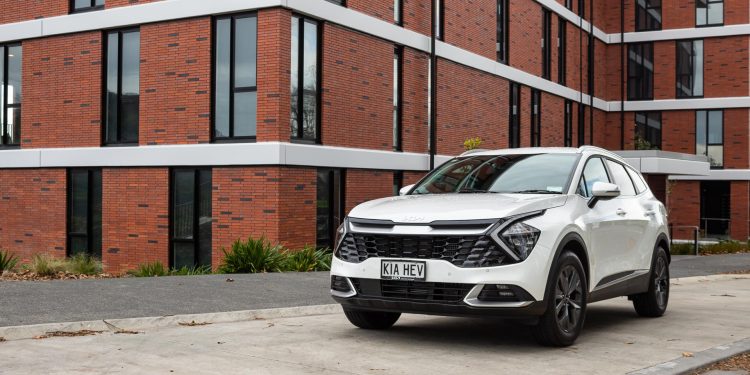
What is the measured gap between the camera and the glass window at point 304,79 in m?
18.2

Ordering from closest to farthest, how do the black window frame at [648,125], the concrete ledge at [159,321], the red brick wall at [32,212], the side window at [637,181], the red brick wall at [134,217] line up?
the concrete ledge at [159,321] < the side window at [637,181] < the red brick wall at [134,217] < the red brick wall at [32,212] < the black window frame at [648,125]

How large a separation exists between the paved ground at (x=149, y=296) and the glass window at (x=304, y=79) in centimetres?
565

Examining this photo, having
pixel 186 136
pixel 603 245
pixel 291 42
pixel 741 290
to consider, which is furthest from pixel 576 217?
pixel 186 136

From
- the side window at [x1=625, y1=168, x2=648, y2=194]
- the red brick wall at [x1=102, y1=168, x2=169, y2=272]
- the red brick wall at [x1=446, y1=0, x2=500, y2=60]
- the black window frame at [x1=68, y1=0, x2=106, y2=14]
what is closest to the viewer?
the side window at [x1=625, y1=168, x2=648, y2=194]

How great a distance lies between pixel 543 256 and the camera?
693 centimetres

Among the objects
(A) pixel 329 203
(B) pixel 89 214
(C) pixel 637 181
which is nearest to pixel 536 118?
(A) pixel 329 203

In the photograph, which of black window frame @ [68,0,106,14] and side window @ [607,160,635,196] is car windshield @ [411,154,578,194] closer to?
side window @ [607,160,635,196]

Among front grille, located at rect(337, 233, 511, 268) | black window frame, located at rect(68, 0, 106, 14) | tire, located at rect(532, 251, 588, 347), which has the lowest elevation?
tire, located at rect(532, 251, 588, 347)

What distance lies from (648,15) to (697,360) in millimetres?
36127

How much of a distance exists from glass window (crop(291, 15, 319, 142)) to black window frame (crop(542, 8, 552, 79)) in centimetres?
1458

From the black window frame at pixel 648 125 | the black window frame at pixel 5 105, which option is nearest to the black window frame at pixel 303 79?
the black window frame at pixel 5 105

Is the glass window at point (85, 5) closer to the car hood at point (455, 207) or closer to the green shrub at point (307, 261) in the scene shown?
the green shrub at point (307, 261)

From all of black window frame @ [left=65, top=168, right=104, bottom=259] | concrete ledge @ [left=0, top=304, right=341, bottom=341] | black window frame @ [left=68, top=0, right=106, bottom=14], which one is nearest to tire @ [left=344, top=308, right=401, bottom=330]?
concrete ledge @ [left=0, top=304, right=341, bottom=341]

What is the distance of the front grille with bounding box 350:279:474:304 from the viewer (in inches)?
271
